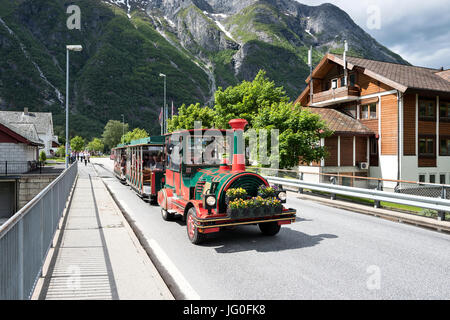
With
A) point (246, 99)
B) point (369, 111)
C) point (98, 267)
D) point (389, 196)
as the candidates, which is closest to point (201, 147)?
point (98, 267)

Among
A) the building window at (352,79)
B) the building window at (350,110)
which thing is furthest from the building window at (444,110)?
the building window at (352,79)

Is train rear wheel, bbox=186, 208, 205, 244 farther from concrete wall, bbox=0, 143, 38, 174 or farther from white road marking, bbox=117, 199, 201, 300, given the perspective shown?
concrete wall, bbox=0, 143, 38, 174

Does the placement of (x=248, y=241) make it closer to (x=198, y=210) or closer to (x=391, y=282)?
(x=198, y=210)

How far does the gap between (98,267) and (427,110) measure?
89.5ft

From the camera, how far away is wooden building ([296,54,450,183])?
2350 centimetres

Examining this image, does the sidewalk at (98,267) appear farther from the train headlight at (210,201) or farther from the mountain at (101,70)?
the mountain at (101,70)

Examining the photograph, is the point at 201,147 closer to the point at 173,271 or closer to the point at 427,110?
the point at 173,271

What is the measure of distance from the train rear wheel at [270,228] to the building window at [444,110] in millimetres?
24703

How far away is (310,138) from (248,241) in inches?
509

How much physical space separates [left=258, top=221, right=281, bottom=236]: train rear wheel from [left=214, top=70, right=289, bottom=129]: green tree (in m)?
20.5

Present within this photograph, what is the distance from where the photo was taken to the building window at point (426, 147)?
79.9 ft

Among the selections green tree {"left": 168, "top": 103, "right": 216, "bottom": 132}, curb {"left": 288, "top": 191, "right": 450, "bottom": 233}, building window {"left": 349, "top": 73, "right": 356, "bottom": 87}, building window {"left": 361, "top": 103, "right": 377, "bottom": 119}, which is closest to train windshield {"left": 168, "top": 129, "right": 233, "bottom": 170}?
curb {"left": 288, "top": 191, "right": 450, "bottom": 233}
